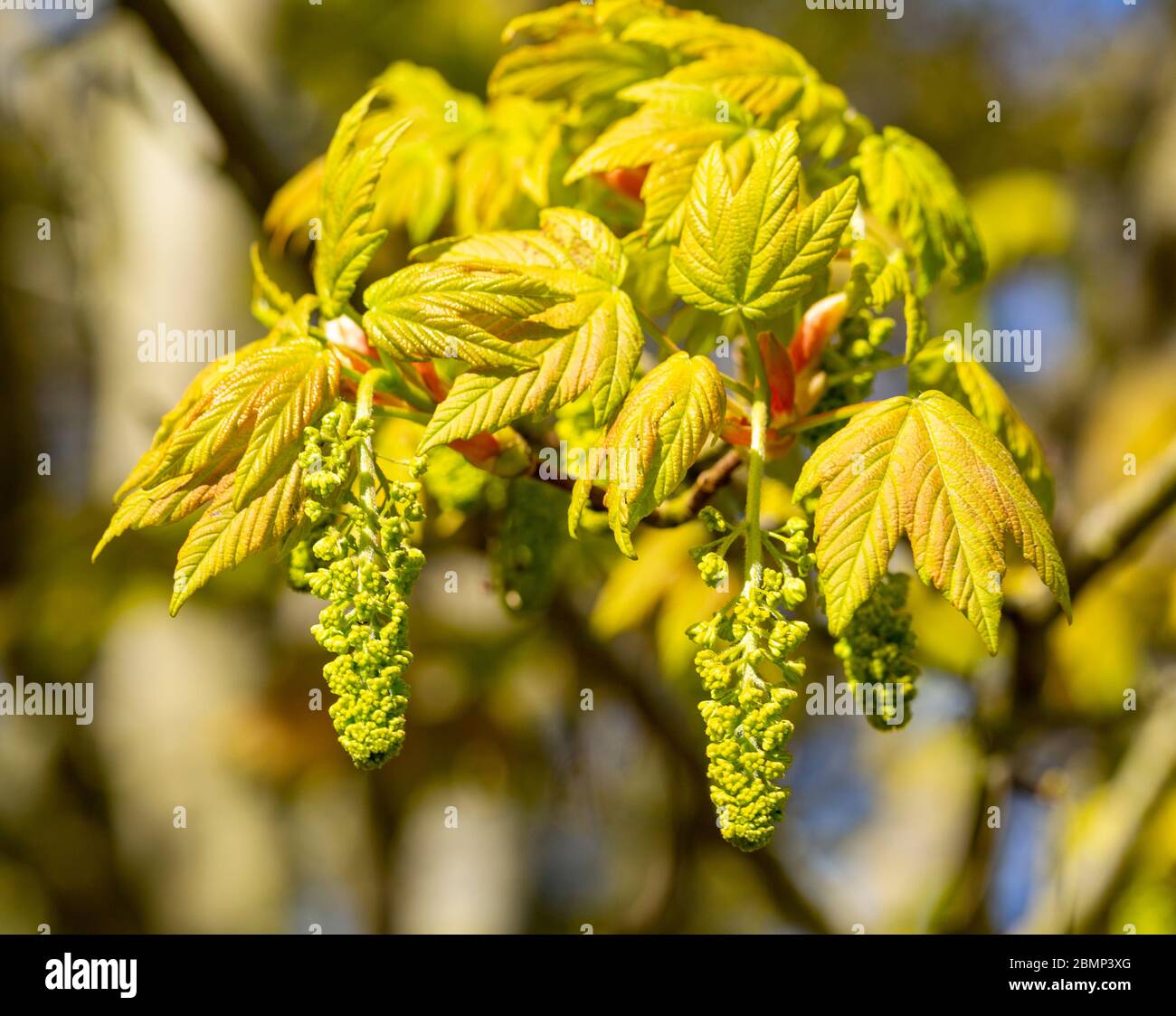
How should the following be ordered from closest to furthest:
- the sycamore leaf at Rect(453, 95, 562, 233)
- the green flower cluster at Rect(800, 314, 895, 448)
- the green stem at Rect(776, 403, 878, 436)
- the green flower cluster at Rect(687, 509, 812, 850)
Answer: the green flower cluster at Rect(687, 509, 812, 850), the green stem at Rect(776, 403, 878, 436), the green flower cluster at Rect(800, 314, 895, 448), the sycamore leaf at Rect(453, 95, 562, 233)

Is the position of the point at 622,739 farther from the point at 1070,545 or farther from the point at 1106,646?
the point at 1070,545

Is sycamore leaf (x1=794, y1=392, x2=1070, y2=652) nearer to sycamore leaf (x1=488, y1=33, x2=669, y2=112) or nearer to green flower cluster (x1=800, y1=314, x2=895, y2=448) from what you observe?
green flower cluster (x1=800, y1=314, x2=895, y2=448)

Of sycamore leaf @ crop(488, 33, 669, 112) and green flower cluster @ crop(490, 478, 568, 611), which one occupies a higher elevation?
sycamore leaf @ crop(488, 33, 669, 112)

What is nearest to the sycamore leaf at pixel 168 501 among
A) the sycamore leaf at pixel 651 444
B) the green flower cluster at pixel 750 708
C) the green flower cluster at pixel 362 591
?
the green flower cluster at pixel 362 591

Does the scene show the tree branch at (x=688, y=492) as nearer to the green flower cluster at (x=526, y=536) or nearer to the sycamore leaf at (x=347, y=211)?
the green flower cluster at (x=526, y=536)

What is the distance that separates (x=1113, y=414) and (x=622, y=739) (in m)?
1.73

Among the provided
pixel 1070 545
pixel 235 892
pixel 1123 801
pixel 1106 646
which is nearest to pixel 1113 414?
pixel 1106 646

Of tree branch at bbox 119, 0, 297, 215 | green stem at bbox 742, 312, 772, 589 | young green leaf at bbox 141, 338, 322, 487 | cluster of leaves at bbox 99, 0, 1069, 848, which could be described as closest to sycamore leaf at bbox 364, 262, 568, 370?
cluster of leaves at bbox 99, 0, 1069, 848

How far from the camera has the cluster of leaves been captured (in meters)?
1.00

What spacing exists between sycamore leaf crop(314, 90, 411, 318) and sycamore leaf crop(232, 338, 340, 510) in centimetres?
11

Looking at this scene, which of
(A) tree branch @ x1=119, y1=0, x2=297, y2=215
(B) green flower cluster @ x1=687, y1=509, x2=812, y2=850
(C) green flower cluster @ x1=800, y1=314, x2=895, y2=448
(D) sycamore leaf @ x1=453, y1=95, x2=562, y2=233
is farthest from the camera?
(A) tree branch @ x1=119, y1=0, x2=297, y2=215

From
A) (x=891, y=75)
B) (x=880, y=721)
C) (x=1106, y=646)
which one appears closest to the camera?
(x=880, y=721)

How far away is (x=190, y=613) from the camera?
10.1 feet
